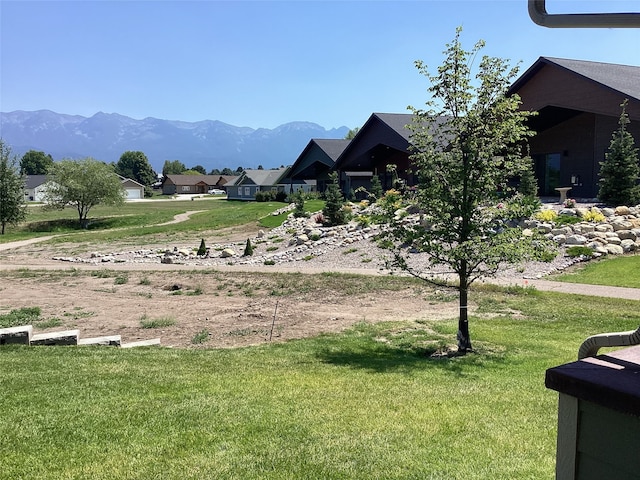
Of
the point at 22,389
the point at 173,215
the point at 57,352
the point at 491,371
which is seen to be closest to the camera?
the point at 22,389

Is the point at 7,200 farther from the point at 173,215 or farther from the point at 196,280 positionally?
the point at 196,280

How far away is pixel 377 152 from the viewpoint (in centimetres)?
4169

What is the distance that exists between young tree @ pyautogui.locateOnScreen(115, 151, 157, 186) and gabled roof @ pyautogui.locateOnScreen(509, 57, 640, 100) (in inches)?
5458

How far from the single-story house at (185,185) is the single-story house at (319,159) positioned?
262 feet

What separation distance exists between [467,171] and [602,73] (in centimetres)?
2265

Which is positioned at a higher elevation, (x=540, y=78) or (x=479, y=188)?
(x=540, y=78)

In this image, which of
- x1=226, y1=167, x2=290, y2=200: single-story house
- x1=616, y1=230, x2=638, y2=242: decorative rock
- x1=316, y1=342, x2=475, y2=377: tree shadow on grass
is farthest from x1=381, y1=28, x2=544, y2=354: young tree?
x1=226, y1=167, x2=290, y2=200: single-story house

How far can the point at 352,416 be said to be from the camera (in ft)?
15.4

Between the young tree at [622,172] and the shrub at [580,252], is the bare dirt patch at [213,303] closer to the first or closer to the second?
the shrub at [580,252]

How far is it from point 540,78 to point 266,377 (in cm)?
2659

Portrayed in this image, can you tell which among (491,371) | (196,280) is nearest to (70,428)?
(491,371)

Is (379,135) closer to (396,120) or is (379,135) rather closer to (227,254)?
(396,120)

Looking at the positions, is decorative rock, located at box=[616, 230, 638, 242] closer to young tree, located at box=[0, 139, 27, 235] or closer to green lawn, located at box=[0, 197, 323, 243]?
green lawn, located at box=[0, 197, 323, 243]

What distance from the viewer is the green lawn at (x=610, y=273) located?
1372 centimetres
